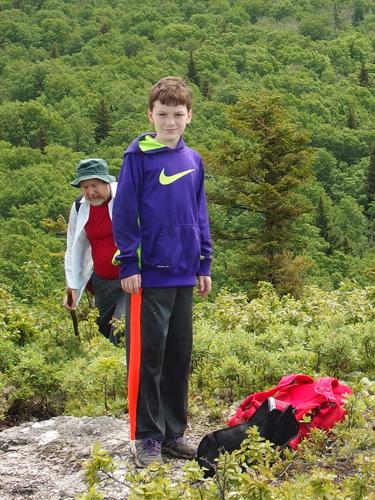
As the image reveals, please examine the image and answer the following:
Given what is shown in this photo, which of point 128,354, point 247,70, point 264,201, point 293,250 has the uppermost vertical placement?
point 247,70

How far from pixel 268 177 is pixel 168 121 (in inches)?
801

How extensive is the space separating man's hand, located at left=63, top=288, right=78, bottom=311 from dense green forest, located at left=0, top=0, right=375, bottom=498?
0.39 meters

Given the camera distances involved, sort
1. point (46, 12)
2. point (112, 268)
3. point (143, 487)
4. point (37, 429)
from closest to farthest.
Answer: point (143, 487) → point (37, 429) → point (112, 268) → point (46, 12)

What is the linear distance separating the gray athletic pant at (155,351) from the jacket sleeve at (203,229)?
20 centimetres

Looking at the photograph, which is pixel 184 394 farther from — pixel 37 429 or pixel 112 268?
pixel 112 268

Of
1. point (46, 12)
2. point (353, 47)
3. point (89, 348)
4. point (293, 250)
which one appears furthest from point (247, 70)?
point (89, 348)

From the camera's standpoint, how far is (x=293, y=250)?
24.8 metres

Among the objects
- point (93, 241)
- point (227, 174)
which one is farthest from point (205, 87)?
point (93, 241)

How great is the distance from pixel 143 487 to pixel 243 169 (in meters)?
21.5

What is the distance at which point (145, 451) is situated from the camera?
11.7 feet

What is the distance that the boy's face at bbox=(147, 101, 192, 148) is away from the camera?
3.50 meters

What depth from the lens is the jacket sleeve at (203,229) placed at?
3756 mm

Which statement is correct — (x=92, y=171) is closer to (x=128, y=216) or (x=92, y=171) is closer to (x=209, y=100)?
(x=128, y=216)

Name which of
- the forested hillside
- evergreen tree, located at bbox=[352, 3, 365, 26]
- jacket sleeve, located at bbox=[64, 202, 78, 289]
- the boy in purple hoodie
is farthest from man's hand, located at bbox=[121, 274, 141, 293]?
evergreen tree, located at bbox=[352, 3, 365, 26]
